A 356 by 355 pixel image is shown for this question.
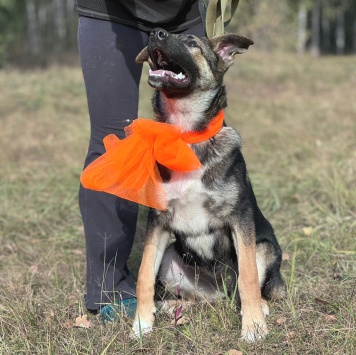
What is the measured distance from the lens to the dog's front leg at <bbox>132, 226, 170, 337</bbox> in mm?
2809

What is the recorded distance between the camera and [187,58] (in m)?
2.71

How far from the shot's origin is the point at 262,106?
955 cm

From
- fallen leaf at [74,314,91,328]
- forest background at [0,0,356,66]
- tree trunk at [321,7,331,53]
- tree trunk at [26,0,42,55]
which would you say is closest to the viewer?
fallen leaf at [74,314,91,328]

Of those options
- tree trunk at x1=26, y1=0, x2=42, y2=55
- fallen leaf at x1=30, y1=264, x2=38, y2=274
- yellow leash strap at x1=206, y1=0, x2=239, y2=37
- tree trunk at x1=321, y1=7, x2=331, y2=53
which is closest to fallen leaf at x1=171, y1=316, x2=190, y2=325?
fallen leaf at x1=30, y1=264, x2=38, y2=274

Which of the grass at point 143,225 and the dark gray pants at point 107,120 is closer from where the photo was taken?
the grass at point 143,225

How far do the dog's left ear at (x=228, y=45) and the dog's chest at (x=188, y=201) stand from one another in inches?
26.0

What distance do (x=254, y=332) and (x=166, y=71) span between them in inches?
52.3

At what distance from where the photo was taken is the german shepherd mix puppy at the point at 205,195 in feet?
8.96

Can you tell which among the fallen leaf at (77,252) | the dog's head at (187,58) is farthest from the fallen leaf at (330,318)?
the fallen leaf at (77,252)

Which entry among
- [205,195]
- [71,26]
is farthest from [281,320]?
[71,26]

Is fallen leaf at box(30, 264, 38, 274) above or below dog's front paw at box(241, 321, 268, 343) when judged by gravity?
below

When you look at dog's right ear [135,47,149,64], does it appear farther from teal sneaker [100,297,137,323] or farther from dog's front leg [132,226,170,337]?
teal sneaker [100,297,137,323]

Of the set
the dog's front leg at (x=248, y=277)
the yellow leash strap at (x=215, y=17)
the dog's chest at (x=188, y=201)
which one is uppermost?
the yellow leash strap at (x=215, y=17)

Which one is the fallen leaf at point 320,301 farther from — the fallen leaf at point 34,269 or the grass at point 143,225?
the fallen leaf at point 34,269
